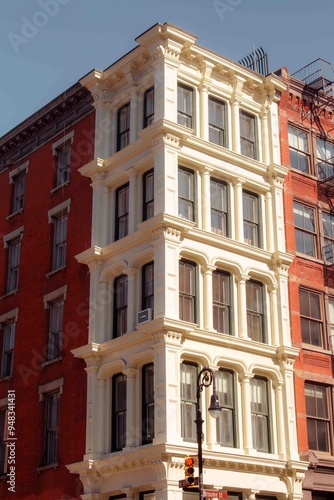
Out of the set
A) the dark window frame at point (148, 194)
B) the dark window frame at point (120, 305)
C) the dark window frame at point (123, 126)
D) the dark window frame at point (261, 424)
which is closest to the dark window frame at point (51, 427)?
the dark window frame at point (120, 305)

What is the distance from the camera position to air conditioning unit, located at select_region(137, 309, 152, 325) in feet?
90.4

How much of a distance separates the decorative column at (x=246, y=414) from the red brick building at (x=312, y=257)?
2.69 m

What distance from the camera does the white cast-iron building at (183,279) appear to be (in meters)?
26.9

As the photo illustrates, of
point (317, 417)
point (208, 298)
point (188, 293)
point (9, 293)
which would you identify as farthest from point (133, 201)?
point (317, 417)

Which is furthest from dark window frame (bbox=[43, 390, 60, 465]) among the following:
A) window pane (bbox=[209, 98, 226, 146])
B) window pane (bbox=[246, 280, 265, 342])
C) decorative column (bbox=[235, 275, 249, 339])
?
window pane (bbox=[209, 98, 226, 146])

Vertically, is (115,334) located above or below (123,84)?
below

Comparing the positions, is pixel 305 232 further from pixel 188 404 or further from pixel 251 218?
pixel 188 404

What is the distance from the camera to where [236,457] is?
26.9m

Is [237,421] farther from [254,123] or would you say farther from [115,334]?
[254,123]

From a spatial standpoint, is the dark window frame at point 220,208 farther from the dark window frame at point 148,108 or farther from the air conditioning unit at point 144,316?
the air conditioning unit at point 144,316

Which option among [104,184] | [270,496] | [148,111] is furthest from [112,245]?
[270,496]

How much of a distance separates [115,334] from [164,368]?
4.06 metres

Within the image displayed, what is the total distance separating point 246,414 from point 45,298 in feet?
34.0

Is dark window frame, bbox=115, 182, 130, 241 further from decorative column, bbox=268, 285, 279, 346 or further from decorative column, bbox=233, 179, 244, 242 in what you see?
decorative column, bbox=268, 285, 279, 346
